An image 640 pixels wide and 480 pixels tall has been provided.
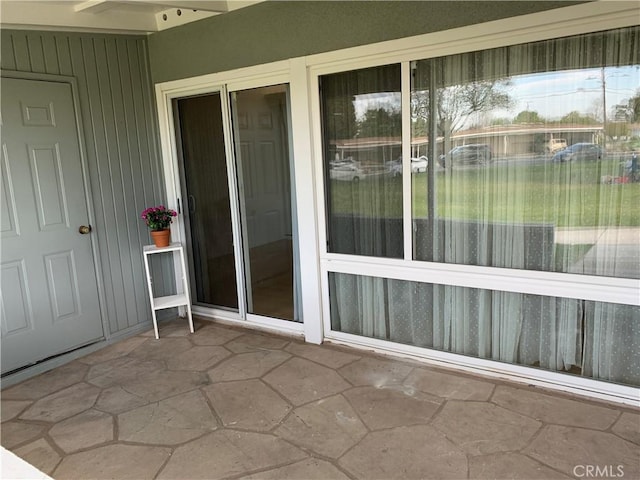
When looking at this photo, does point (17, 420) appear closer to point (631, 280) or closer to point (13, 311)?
point (13, 311)

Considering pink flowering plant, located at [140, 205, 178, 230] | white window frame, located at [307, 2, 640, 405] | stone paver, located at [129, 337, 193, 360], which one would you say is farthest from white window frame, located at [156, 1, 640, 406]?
stone paver, located at [129, 337, 193, 360]

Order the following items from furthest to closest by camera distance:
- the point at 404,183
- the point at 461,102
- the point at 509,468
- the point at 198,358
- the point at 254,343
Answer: the point at 254,343 < the point at 198,358 < the point at 404,183 < the point at 461,102 < the point at 509,468

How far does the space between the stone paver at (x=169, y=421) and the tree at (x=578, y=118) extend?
2.67m

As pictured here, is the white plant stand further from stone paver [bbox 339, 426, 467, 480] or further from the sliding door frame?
stone paver [bbox 339, 426, 467, 480]

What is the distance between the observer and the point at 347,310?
11.9ft

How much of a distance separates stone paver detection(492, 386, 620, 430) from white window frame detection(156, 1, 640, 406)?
0.13 metres

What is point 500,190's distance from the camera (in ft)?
9.25

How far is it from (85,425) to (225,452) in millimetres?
959

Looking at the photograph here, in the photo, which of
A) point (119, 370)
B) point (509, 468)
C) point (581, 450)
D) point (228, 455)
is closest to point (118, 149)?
point (119, 370)

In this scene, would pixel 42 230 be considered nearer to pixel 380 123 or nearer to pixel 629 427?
pixel 380 123

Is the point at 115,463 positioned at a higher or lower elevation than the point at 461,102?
lower

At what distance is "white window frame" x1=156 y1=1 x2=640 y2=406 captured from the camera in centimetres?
253

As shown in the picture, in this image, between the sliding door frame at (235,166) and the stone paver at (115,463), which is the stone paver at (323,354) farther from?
the stone paver at (115,463)

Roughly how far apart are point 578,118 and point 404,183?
1085 millimetres
